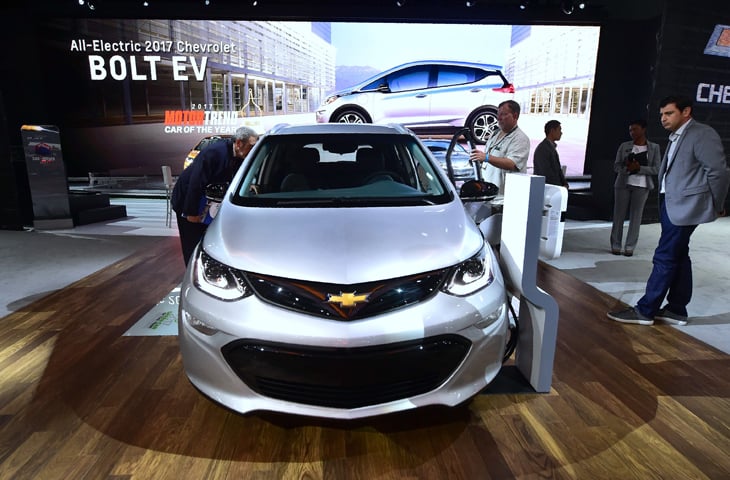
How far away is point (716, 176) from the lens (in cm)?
280

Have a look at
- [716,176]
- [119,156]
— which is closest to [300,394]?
[716,176]

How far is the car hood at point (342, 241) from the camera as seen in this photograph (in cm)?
167

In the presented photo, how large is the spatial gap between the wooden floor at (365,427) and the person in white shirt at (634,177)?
8.15ft

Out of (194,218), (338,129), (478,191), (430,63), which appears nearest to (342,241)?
(478,191)

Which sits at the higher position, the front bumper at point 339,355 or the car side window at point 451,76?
the car side window at point 451,76

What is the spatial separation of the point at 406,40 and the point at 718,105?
16.6 feet

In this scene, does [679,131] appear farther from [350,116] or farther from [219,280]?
[350,116]

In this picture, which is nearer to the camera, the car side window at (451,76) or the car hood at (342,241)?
the car hood at (342,241)

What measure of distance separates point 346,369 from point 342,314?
7.5 inches

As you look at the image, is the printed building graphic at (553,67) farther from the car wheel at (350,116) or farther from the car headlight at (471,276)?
the car headlight at (471,276)

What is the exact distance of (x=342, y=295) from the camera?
63.2 inches

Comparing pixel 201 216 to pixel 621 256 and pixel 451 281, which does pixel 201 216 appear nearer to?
pixel 451 281

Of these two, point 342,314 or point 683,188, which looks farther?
point 683,188

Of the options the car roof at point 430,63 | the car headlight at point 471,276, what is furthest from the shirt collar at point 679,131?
the car roof at point 430,63
